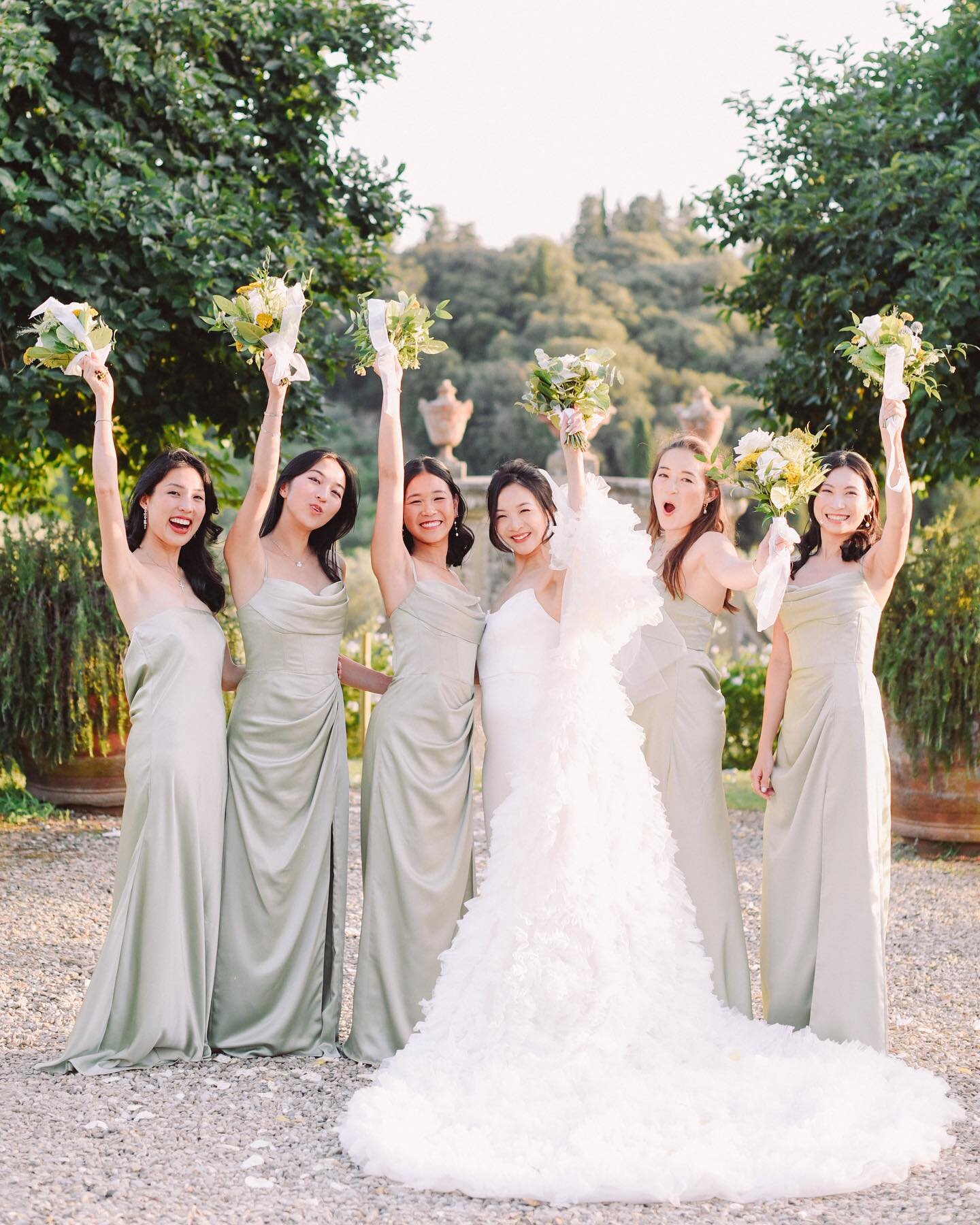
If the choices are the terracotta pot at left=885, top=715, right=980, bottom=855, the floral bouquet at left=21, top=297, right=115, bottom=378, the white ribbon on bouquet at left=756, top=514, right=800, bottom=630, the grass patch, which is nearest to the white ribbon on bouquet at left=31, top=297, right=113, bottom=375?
the floral bouquet at left=21, top=297, right=115, bottom=378

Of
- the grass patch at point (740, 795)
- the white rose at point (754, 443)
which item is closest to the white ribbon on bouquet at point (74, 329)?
the white rose at point (754, 443)

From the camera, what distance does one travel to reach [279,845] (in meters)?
4.32

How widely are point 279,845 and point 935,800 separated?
16.5 feet

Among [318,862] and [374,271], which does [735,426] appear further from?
[318,862]

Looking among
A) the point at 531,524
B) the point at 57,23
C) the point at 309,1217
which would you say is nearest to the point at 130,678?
the point at 531,524

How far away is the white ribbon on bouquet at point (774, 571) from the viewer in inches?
159

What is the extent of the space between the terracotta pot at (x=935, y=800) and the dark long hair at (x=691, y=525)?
3928 millimetres

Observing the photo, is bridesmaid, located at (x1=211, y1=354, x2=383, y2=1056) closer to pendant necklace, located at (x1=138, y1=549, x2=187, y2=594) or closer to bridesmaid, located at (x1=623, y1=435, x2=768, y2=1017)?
pendant necklace, located at (x1=138, y1=549, x2=187, y2=594)

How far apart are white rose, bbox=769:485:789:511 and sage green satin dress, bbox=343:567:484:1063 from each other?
3.70 ft

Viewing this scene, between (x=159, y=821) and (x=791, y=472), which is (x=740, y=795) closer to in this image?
(x=791, y=472)

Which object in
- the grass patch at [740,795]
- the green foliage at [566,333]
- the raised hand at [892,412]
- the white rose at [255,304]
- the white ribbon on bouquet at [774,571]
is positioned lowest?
the grass patch at [740,795]

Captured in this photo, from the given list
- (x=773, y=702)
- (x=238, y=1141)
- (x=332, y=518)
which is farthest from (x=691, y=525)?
(x=238, y=1141)

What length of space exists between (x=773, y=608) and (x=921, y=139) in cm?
441

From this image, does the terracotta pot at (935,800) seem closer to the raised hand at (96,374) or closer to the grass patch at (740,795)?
the grass patch at (740,795)
